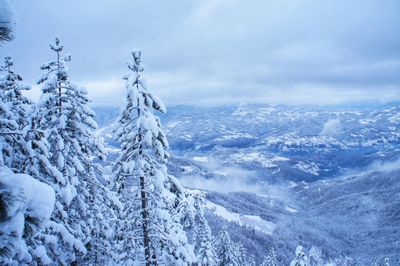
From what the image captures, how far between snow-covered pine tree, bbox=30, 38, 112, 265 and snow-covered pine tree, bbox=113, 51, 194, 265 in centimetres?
175

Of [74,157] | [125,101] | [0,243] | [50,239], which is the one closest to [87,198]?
[74,157]

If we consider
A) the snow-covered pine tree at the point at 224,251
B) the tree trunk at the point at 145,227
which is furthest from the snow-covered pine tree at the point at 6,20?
the snow-covered pine tree at the point at 224,251

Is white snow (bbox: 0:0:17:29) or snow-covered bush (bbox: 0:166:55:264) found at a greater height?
white snow (bbox: 0:0:17:29)

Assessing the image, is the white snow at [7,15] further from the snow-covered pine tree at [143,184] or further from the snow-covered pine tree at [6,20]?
the snow-covered pine tree at [143,184]

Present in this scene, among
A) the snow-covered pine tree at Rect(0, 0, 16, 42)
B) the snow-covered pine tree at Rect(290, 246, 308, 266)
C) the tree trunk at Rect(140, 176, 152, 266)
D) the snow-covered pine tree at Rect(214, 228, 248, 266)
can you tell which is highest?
the snow-covered pine tree at Rect(0, 0, 16, 42)

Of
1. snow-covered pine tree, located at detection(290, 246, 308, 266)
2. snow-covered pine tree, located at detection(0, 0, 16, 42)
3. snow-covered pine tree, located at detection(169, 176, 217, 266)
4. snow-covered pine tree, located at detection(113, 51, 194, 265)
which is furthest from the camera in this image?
snow-covered pine tree, located at detection(290, 246, 308, 266)

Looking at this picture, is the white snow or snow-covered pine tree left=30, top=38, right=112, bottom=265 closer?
the white snow

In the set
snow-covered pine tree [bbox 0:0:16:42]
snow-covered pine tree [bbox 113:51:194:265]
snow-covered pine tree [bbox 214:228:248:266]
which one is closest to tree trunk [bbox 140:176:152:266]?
snow-covered pine tree [bbox 113:51:194:265]

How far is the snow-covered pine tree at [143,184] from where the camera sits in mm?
13766

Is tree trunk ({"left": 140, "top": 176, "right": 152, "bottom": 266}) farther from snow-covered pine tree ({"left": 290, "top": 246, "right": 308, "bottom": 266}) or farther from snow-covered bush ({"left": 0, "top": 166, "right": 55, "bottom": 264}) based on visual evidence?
snow-covered pine tree ({"left": 290, "top": 246, "right": 308, "bottom": 266})

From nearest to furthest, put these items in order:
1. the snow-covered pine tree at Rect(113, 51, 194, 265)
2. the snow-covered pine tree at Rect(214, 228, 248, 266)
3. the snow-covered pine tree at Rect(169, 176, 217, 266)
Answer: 1. the snow-covered pine tree at Rect(113, 51, 194, 265)
2. the snow-covered pine tree at Rect(169, 176, 217, 266)
3. the snow-covered pine tree at Rect(214, 228, 248, 266)

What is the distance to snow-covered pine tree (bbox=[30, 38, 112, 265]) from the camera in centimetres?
1382

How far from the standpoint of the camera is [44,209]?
3215 millimetres

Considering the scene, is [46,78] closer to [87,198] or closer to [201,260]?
[87,198]
